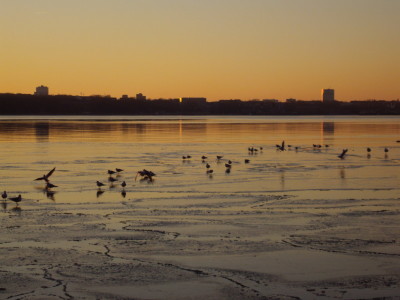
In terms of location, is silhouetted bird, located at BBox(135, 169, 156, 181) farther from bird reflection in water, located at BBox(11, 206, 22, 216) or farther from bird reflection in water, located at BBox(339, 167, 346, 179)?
bird reflection in water, located at BBox(11, 206, 22, 216)

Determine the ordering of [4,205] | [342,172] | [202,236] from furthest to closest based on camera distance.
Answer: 1. [342,172]
2. [4,205]
3. [202,236]

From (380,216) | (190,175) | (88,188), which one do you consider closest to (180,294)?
(380,216)

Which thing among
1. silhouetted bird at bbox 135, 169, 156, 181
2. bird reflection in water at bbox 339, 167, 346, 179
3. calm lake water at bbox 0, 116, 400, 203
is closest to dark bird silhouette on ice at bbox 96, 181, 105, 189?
calm lake water at bbox 0, 116, 400, 203

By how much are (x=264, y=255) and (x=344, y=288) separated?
5.96 feet

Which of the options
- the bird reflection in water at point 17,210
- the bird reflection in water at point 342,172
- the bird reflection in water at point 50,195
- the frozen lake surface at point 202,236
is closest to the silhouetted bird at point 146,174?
the frozen lake surface at point 202,236

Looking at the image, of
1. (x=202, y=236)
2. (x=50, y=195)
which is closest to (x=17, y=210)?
(x=50, y=195)

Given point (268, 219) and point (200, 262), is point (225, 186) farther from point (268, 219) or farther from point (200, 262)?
point (200, 262)

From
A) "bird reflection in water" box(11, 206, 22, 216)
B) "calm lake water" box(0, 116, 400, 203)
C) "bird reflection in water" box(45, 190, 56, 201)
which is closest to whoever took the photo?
"bird reflection in water" box(11, 206, 22, 216)

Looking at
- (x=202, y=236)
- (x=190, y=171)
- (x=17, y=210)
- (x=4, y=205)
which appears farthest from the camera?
(x=190, y=171)

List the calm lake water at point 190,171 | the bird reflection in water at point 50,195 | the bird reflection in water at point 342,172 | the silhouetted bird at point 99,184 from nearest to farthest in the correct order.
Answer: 1. the bird reflection in water at point 50,195
2. the calm lake water at point 190,171
3. the silhouetted bird at point 99,184
4. the bird reflection in water at point 342,172

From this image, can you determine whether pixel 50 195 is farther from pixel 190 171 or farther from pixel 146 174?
pixel 190 171

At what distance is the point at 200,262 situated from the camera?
9422 mm

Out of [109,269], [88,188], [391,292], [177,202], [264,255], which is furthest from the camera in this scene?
[88,188]

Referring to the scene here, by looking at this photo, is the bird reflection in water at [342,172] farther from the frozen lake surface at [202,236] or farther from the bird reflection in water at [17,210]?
the bird reflection in water at [17,210]
